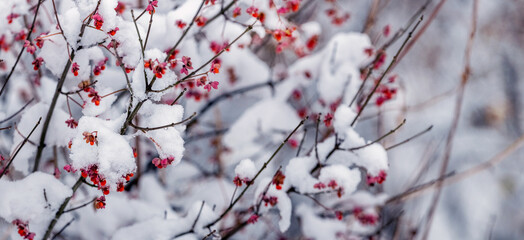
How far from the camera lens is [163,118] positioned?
136 cm

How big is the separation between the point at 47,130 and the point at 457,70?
232 inches

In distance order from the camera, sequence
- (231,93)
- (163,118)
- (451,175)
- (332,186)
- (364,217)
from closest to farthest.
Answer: (163,118)
(332,186)
(451,175)
(364,217)
(231,93)

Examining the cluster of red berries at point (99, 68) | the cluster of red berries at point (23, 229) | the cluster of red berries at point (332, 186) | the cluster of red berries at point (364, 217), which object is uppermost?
the cluster of red berries at point (99, 68)

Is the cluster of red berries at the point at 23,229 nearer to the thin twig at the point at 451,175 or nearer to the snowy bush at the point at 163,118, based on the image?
the snowy bush at the point at 163,118

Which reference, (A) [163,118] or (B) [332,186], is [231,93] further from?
(A) [163,118]

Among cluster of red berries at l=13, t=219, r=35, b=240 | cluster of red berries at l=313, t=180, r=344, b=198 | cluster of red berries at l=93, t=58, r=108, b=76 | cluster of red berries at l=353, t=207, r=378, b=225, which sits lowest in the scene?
cluster of red berries at l=13, t=219, r=35, b=240

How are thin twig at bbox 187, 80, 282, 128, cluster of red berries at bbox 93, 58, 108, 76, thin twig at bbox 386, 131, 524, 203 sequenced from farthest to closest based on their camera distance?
thin twig at bbox 187, 80, 282, 128
thin twig at bbox 386, 131, 524, 203
cluster of red berries at bbox 93, 58, 108, 76

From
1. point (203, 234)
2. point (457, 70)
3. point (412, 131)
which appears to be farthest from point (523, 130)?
point (203, 234)

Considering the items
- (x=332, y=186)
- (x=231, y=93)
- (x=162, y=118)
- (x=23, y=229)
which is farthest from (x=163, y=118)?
(x=231, y=93)

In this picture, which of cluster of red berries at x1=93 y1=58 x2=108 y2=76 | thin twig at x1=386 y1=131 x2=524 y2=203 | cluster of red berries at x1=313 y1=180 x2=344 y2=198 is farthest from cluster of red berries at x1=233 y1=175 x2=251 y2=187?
thin twig at x1=386 y1=131 x2=524 y2=203

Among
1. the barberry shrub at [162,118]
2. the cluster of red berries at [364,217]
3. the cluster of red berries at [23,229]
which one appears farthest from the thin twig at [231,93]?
the cluster of red berries at [23,229]

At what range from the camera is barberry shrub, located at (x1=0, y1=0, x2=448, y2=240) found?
4.41 feet

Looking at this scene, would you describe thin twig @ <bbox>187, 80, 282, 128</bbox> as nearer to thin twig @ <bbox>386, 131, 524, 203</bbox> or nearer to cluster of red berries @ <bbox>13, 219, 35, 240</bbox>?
thin twig @ <bbox>386, 131, 524, 203</bbox>

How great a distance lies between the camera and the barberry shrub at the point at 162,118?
1345 mm
